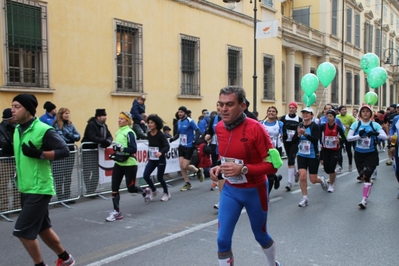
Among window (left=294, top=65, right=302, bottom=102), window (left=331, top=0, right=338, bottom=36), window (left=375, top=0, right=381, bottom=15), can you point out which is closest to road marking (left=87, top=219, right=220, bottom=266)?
window (left=294, top=65, right=302, bottom=102)

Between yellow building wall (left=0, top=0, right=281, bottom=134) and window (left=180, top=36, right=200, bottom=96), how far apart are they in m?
0.28

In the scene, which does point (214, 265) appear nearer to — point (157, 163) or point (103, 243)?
point (103, 243)

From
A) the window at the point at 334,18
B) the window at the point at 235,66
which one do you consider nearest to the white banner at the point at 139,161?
the window at the point at 235,66

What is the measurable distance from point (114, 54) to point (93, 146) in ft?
18.7

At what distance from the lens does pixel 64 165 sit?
855cm

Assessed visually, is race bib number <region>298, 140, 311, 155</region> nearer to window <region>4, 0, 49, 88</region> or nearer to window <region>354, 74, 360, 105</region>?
window <region>4, 0, 49, 88</region>

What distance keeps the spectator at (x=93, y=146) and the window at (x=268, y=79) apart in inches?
602

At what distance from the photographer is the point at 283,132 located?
991 centimetres

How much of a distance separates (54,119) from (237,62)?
42.8 ft

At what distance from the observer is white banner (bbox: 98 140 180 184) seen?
30.8ft

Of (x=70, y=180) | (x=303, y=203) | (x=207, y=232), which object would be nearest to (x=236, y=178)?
(x=207, y=232)

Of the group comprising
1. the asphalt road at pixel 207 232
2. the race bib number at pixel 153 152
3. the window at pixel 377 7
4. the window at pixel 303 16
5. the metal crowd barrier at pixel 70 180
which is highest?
the window at pixel 377 7

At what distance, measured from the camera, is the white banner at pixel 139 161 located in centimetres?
940

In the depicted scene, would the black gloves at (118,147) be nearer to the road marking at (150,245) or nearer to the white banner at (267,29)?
the road marking at (150,245)
